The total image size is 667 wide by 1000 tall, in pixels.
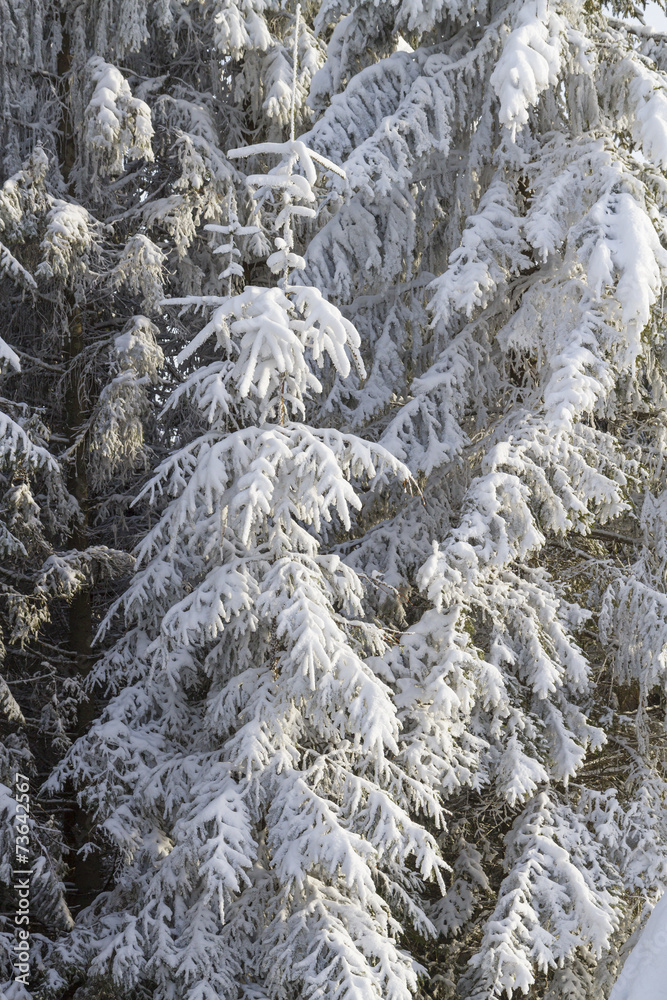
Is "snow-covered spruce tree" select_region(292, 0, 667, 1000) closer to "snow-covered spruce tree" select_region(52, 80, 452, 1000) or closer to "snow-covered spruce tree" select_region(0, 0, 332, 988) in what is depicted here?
"snow-covered spruce tree" select_region(52, 80, 452, 1000)

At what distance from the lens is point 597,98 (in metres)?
6.73

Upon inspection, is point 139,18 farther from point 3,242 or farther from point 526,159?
point 526,159

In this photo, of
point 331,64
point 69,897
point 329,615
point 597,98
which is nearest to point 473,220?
point 597,98

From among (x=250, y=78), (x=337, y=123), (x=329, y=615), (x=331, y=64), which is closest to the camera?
(x=329, y=615)

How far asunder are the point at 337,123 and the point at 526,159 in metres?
1.50

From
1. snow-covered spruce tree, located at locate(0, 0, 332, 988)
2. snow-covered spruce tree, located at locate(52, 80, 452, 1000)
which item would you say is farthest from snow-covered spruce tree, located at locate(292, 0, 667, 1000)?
snow-covered spruce tree, located at locate(0, 0, 332, 988)

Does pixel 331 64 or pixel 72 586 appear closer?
pixel 72 586

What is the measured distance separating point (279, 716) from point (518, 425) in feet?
8.70

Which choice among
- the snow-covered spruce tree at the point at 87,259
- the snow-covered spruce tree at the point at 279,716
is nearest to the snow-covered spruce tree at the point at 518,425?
the snow-covered spruce tree at the point at 279,716

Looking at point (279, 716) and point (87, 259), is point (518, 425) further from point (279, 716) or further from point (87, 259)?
point (87, 259)

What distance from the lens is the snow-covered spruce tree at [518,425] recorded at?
5.62 m

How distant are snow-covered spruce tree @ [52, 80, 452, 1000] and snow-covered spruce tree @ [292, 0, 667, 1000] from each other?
2.23ft

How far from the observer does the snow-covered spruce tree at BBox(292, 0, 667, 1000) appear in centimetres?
562

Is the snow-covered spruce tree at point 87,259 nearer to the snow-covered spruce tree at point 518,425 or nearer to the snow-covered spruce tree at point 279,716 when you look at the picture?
the snow-covered spruce tree at point 518,425
